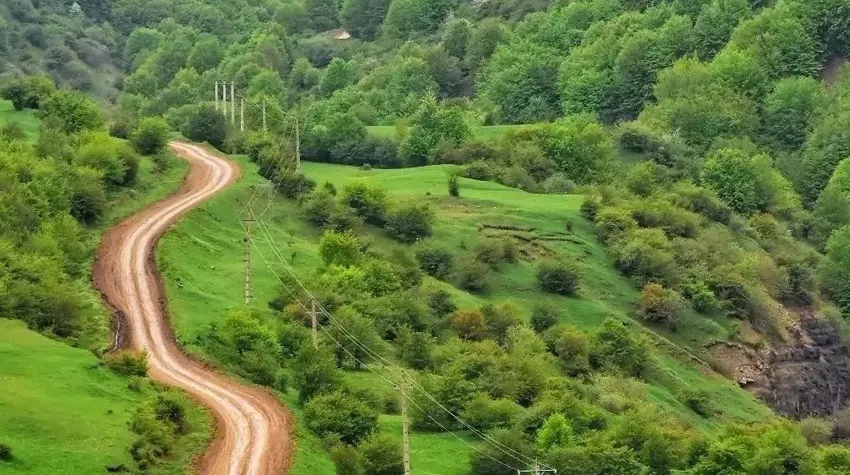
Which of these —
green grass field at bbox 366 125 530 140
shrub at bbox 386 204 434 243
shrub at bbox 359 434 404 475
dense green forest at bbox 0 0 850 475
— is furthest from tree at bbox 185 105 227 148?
shrub at bbox 359 434 404 475

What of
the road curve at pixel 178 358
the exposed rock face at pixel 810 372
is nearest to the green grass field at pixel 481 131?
the exposed rock face at pixel 810 372

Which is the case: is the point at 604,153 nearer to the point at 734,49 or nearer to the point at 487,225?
the point at 487,225

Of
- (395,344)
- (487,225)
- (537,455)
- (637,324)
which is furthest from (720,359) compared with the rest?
(537,455)

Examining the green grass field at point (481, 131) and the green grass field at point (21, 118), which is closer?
the green grass field at point (21, 118)

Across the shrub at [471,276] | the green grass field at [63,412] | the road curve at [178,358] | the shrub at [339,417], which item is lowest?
the shrub at [471,276]

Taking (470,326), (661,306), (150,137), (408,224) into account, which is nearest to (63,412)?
(470,326)

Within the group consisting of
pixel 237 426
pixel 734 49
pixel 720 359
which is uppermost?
pixel 734 49

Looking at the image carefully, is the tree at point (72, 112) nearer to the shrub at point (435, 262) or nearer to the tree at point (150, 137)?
the tree at point (150, 137)
